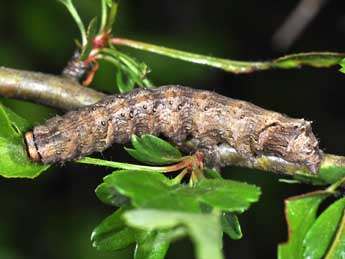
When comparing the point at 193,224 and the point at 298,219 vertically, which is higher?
the point at 298,219

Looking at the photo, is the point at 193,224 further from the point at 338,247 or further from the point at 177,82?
the point at 177,82

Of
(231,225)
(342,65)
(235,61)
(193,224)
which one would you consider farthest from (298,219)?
(235,61)

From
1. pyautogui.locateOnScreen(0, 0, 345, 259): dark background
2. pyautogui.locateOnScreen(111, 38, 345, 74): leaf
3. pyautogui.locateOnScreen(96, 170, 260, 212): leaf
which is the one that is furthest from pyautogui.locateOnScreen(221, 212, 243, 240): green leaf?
pyautogui.locateOnScreen(0, 0, 345, 259): dark background

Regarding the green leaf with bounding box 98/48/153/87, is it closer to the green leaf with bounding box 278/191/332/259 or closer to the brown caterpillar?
the brown caterpillar

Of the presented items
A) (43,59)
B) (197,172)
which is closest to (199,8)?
(43,59)

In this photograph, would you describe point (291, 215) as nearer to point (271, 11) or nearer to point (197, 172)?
point (197, 172)
